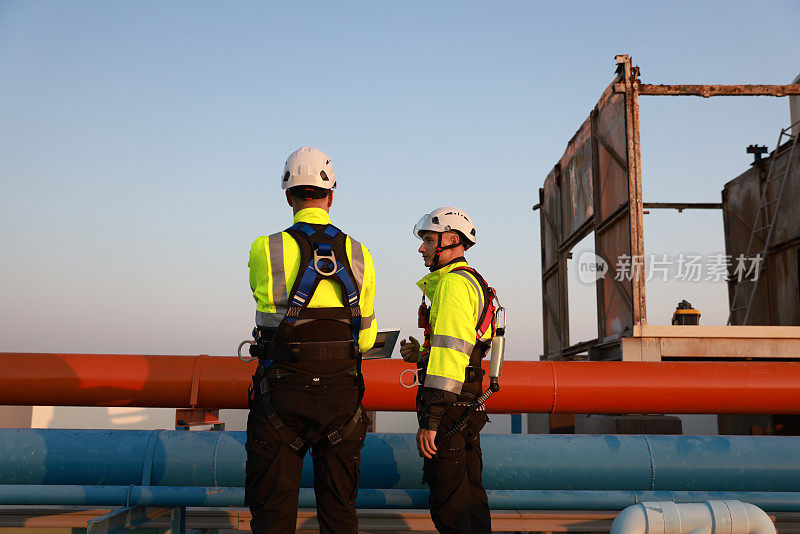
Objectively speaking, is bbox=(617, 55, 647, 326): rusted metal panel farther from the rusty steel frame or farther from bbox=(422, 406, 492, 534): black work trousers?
bbox=(422, 406, 492, 534): black work trousers

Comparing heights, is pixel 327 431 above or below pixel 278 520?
above

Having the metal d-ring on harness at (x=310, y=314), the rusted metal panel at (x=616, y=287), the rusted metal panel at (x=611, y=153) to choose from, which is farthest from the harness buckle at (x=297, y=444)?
the rusted metal panel at (x=611, y=153)

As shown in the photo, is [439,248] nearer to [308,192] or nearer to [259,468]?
[308,192]

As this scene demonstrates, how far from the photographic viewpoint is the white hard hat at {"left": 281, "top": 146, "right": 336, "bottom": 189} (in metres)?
3.24

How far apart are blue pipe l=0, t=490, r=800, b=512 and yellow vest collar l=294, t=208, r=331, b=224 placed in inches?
85.5

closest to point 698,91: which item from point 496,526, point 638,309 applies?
point 638,309

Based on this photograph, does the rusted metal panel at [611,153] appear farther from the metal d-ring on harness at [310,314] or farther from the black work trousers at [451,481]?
the metal d-ring on harness at [310,314]

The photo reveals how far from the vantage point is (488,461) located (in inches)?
187

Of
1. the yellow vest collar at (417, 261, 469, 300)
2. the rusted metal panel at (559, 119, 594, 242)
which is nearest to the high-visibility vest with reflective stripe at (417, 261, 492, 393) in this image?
the yellow vest collar at (417, 261, 469, 300)

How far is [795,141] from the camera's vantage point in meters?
13.7

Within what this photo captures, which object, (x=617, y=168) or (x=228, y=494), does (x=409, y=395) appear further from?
(x=617, y=168)

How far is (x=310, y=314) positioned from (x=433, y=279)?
123 centimetres

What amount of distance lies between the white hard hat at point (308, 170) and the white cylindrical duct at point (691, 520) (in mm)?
2587

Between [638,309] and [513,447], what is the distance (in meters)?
6.08
